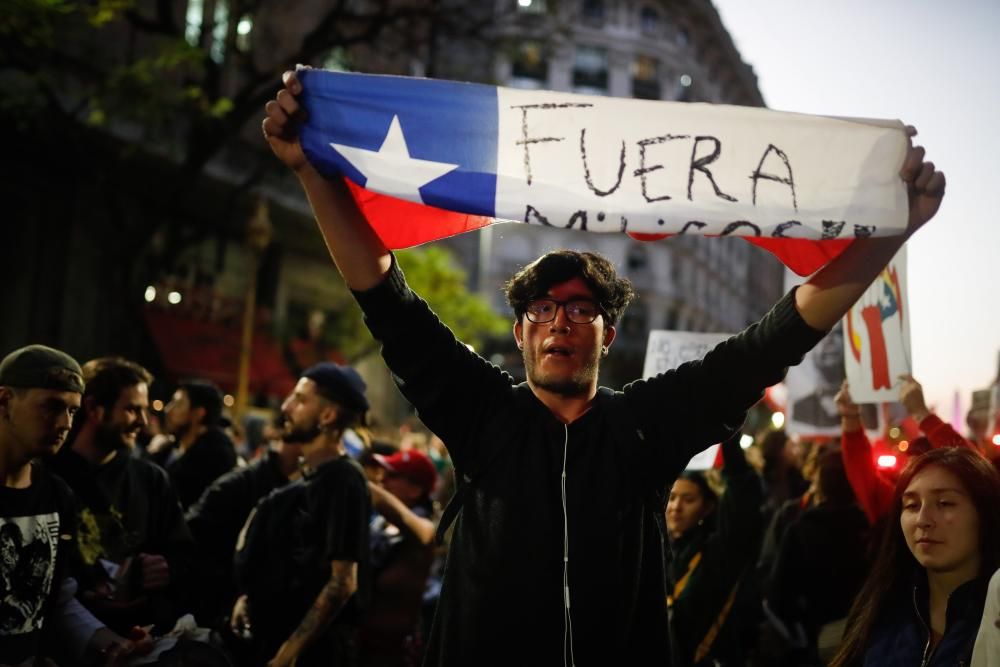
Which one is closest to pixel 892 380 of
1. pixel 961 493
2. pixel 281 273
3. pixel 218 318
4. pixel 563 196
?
pixel 961 493

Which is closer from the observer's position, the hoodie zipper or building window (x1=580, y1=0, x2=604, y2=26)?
the hoodie zipper

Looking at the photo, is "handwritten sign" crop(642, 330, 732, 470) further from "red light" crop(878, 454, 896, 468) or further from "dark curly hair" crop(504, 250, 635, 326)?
"dark curly hair" crop(504, 250, 635, 326)

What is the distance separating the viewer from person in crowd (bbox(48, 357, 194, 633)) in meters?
3.88

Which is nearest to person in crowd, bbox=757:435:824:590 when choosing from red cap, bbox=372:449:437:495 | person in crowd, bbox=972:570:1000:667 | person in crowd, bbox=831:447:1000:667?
red cap, bbox=372:449:437:495

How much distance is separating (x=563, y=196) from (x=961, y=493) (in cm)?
161

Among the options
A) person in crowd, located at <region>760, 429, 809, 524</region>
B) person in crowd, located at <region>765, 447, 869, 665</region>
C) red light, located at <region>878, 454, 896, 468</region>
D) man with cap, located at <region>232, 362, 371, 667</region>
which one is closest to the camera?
man with cap, located at <region>232, 362, 371, 667</region>

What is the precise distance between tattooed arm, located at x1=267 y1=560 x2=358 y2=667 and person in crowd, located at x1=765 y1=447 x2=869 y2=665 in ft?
7.96

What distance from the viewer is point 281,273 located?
2416cm

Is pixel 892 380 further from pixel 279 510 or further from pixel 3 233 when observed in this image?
pixel 3 233

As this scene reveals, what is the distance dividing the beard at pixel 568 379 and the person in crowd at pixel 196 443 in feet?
13.7

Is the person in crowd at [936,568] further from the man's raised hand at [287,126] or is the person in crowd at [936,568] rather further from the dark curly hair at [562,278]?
the man's raised hand at [287,126]

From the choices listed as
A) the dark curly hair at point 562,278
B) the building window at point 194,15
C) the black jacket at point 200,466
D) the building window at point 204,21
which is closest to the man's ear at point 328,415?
the black jacket at point 200,466

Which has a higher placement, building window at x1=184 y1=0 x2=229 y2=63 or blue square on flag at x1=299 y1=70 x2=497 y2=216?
building window at x1=184 y1=0 x2=229 y2=63

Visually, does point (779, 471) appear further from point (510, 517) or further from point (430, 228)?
point (510, 517)
